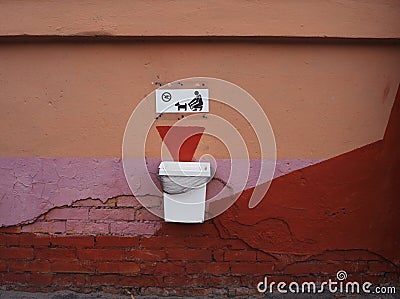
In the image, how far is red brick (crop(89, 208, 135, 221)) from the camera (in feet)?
10.5

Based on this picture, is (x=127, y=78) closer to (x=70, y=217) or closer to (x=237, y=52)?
(x=237, y=52)

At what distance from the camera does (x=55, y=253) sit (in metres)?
3.24

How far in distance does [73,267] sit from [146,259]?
1.59 ft

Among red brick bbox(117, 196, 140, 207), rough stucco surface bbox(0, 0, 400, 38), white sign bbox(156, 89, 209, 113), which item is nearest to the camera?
rough stucco surface bbox(0, 0, 400, 38)

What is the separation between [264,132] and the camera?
3080 millimetres

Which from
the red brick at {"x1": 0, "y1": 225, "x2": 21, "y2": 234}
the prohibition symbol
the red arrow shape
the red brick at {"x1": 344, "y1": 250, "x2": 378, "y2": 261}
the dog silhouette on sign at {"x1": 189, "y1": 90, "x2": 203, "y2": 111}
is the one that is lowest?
the red brick at {"x1": 344, "y1": 250, "x2": 378, "y2": 261}

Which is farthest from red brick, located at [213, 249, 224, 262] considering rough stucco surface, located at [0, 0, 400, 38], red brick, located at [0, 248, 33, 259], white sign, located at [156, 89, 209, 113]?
rough stucco surface, located at [0, 0, 400, 38]

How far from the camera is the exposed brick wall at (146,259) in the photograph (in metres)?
3.19

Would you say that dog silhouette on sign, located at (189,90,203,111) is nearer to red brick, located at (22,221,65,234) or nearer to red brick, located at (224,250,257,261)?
red brick, located at (224,250,257,261)

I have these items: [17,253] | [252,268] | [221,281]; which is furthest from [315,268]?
[17,253]

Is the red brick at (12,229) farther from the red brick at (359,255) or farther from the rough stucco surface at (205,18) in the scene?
the red brick at (359,255)

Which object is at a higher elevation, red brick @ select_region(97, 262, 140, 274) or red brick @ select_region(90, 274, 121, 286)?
red brick @ select_region(97, 262, 140, 274)

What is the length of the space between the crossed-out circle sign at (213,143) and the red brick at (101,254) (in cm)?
41

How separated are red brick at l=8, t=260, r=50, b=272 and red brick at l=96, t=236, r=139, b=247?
39 centimetres
